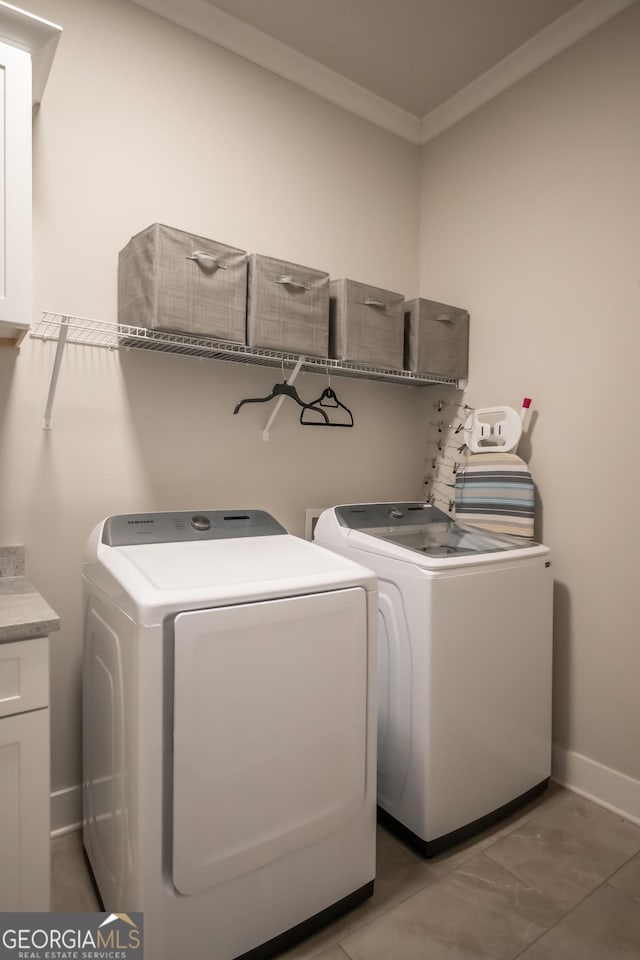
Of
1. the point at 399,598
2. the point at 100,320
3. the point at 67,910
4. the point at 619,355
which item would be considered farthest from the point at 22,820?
the point at 619,355

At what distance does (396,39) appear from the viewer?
2.19 meters

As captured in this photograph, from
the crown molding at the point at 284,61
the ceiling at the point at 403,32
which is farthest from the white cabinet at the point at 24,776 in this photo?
the ceiling at the point at 403,32

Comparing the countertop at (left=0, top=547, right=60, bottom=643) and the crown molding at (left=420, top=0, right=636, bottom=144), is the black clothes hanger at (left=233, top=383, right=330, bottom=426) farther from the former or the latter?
the crown molding at (left=420, top=0, right=636, bottom=144)

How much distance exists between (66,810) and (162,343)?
1579 millimetres

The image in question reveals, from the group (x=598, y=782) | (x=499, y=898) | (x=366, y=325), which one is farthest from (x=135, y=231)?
(x=598, y=782)

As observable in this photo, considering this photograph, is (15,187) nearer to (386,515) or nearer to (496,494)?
(386,515)

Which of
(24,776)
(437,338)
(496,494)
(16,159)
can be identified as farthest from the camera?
(437,338)

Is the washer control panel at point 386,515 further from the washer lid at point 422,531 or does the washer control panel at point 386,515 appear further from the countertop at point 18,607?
the countertop at point 18,607

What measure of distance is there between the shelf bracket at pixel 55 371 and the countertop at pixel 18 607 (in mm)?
411

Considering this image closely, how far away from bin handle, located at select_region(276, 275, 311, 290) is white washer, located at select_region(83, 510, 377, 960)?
94cm

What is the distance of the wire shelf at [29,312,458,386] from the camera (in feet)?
5.67

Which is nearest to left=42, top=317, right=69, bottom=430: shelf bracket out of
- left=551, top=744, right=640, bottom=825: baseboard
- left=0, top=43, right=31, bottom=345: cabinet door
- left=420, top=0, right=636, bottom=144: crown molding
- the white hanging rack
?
the white hanging rack

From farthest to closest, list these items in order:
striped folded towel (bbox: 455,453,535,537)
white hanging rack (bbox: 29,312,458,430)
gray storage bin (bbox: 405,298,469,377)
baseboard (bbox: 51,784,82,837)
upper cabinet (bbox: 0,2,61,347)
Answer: gray storage bin (bbox: 405,298,469,377) < striped folded towel (bbox: 455,453,535,537) < baseboard (bbox: 51,784,82,837) < white hanging rack (bbox: 29,312,458,430) < upper cabinet (bbox: 0,2,61,347)

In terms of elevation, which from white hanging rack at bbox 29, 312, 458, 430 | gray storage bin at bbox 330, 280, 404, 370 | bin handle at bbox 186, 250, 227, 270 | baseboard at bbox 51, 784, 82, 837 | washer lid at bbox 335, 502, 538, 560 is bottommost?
baseboard at bbox 51, 784, 82, 837
